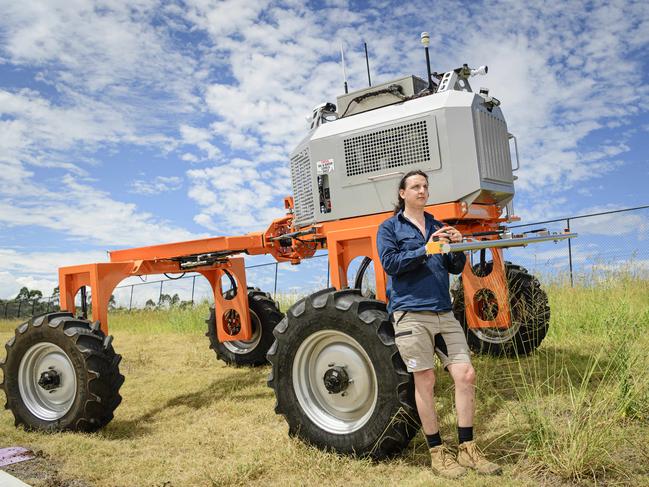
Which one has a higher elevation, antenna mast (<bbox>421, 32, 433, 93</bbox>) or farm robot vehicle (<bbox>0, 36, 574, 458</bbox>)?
antenna mast (<bbox>421, 32, 433, 93</bbox>)

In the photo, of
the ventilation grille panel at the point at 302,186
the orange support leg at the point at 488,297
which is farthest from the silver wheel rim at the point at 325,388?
the orange support leg at the point at 488,297

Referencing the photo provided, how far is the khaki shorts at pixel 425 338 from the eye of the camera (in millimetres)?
A: 4277

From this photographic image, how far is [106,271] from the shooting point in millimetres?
7289

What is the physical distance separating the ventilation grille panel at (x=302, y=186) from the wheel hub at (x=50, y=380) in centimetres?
304

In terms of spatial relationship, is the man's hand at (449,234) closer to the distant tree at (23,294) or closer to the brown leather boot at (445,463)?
the brown leather boot at (445,463)

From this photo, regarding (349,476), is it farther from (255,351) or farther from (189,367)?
(189,367)

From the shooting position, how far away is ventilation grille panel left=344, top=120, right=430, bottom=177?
536cm

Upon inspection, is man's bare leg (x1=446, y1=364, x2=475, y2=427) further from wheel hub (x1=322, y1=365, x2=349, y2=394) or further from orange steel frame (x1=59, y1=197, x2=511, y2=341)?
orange steel frame (x1=59, y1=197, x2=511, y2=341)

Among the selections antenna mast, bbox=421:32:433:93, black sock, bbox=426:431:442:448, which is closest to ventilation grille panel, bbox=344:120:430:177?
antenna mast, bbox=421:32:433:93

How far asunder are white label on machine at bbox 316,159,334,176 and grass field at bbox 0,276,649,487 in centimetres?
243

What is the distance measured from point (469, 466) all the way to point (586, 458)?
0.77 metres

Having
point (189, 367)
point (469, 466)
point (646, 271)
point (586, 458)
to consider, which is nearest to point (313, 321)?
point (469, 466)

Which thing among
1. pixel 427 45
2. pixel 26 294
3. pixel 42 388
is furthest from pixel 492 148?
pixel 26 294

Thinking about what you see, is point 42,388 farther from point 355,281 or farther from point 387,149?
point 387,149
